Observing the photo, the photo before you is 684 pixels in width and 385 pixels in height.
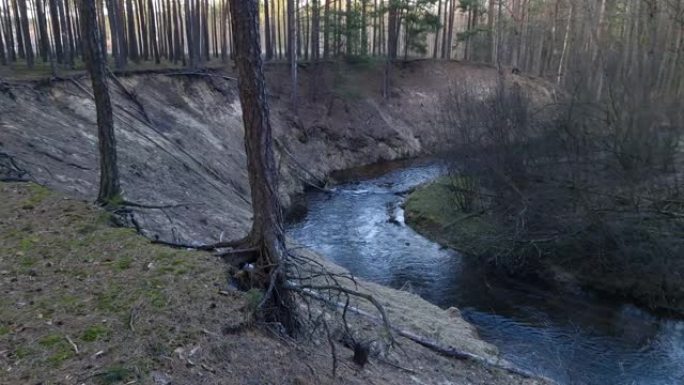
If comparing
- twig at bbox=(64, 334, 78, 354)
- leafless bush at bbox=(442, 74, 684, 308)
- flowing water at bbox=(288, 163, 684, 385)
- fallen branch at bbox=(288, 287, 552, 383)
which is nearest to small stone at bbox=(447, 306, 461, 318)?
flowing water at bbox=(288, 163, 684, 385)

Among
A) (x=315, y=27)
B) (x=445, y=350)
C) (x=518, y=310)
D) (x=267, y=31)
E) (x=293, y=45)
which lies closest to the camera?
(x=445, y=350)

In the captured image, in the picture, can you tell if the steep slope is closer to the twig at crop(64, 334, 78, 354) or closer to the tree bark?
the tree bark

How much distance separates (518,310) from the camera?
1339 cm

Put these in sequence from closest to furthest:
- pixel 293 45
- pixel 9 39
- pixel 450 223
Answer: pixel 450 223 < pixel 9 39 < pixel 293 45

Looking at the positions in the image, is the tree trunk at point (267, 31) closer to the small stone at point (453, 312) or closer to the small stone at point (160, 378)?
the small stone at point (453, 312)

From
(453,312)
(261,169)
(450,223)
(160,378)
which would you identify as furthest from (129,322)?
(450,223)

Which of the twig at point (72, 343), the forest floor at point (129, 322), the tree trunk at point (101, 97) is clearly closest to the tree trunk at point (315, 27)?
the tree trunk at point (101, 97)

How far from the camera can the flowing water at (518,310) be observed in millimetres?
10640

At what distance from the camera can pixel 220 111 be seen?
26.1m

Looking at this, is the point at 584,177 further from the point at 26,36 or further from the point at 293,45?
the point at 26,36

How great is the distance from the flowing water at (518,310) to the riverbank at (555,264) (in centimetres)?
56

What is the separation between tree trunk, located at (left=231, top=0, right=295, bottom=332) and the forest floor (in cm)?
34

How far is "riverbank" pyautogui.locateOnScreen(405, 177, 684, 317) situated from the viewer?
13.6 meters

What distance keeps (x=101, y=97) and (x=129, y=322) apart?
4708 millimetres
